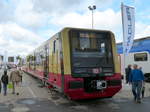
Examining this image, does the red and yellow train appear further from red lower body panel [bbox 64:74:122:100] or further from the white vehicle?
the white vehicle

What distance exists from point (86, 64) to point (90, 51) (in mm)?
620

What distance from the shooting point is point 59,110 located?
7.98 meters

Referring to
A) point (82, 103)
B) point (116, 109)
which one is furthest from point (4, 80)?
point (116, 109)

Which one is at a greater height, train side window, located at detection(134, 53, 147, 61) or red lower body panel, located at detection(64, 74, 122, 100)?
train side window, located at detection(134, 53, 147, 61)

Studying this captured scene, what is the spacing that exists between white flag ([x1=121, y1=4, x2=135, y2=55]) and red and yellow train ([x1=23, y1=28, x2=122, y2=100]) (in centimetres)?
A: 564

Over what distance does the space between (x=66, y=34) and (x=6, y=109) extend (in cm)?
371

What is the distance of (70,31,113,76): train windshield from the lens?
28.6 feet

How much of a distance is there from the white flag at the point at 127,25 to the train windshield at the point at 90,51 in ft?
18.8

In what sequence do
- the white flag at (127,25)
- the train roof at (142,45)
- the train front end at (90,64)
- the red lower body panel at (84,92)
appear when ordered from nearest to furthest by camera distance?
the red lower body panel at (84,92) → the train front end at (90,64) → the white flag at (127,25) → the train roof at (142,45)

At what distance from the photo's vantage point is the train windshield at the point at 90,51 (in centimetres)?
873

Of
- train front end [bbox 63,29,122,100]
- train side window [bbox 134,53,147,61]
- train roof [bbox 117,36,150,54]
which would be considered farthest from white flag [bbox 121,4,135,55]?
train front end [bbox 63,29,122,100]

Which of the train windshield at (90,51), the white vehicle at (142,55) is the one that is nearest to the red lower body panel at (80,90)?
the train windshield at (90,51)

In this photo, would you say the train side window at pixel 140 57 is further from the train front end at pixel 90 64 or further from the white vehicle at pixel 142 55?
the train front end at pixel 90 64

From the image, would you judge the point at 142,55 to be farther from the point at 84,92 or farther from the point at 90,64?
the point at 84,92
